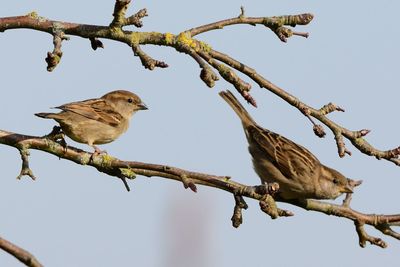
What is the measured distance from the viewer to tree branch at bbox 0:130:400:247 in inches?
143

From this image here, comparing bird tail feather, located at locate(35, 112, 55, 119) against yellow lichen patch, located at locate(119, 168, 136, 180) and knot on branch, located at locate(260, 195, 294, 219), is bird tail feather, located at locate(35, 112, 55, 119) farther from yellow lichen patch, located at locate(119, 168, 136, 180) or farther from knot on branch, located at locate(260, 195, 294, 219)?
knot on branch, located at locate(260, 195, 294, 219)

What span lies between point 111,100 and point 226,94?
1432 millimetres

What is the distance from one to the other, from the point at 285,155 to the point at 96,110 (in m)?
2.38

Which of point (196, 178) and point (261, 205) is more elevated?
point (196, 178)

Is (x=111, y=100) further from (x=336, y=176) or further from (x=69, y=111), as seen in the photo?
(x=336, y=176)

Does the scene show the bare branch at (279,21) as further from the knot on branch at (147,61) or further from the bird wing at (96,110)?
the bird wing at (96,110)

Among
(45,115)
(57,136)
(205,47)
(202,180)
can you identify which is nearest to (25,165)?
(57,136)

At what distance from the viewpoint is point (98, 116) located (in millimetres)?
7535

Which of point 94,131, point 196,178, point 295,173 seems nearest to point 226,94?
point 295,173

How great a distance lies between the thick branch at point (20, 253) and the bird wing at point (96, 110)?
4.36 metres

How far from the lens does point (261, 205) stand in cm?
401

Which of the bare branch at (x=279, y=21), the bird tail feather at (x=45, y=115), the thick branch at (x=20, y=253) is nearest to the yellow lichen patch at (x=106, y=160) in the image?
the bare branch at (x=279, y=21)

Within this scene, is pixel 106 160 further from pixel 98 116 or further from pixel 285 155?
pixel 285 155

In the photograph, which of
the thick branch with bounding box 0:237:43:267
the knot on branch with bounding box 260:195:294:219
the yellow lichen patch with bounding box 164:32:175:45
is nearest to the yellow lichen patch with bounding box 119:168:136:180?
the yellow lichen patch with bounding box 164:32:175:45
